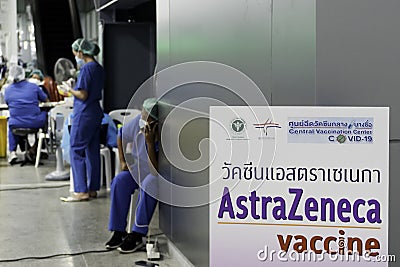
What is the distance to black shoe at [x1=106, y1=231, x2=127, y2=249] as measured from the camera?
4.50 m

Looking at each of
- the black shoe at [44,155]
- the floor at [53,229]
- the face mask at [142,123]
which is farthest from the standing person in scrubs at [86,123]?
the black shoe at [44,155]

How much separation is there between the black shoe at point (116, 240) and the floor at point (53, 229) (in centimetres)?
5

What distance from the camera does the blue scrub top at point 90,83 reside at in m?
5.88

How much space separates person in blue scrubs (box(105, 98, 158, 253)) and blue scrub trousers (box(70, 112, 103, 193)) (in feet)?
5.14

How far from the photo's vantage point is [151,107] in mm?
4145

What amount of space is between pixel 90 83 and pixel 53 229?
1373mm

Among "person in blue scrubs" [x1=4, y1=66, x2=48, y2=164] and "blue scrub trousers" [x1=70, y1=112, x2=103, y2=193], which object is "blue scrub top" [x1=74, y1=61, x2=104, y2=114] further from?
"person in blue scrubs" [x1=4, y1=66, x2=48, y2=164]

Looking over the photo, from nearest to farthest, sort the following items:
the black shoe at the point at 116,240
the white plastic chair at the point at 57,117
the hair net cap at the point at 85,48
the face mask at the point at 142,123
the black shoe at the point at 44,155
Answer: the face mask at the point at 142,123 → the black shoe at the point at 116,240 → the hair net cap at the point at 85,48 → the white plastic chair at the point at 57,117 → the black shoe at the point at 44,155

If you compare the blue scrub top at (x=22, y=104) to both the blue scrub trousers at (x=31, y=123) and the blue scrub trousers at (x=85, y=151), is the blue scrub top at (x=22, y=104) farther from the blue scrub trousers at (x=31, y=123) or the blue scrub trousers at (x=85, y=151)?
the blue scrub trousers at (x=85, y=151)

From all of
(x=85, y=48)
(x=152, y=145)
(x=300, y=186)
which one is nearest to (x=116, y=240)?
(x=152, y=145)

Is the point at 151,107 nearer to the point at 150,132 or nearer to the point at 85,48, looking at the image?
the point at 150,132

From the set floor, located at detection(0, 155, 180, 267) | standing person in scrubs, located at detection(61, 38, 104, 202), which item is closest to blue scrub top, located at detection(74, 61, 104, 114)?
standing person in scrubs, located at detection(61, 38, 104, 202)

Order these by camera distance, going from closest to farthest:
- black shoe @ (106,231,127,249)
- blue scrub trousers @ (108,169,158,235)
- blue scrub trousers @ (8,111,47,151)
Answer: blue scrub trousers @ (108,169,158,235) < black shoe @ (106,231,127,249) < blue scrub trousers @ (8,111,47,151)

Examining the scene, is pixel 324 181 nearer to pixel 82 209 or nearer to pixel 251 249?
→ pixel 251 249
